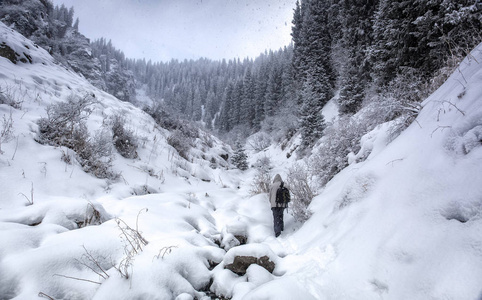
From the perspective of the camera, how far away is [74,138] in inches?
178

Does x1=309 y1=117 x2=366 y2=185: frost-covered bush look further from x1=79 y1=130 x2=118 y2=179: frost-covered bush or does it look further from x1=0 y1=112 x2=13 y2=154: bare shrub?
x1=0 y1=112 x2=13 y2=154: bare shrub

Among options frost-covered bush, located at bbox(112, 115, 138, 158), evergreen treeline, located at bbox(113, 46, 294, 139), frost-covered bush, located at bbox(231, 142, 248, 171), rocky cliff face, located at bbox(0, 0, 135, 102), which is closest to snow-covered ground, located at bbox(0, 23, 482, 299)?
frost-covered bush, located at bbox(112, 115, 138, 158)

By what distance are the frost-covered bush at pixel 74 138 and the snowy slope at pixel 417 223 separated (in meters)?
4.42

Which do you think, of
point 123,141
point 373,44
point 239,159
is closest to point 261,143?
point 239,159

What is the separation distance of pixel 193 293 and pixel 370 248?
171 cm

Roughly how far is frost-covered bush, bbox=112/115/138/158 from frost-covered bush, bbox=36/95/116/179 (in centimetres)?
92

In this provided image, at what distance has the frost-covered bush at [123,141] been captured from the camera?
5902 millimetres

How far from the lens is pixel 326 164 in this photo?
530 centimetres

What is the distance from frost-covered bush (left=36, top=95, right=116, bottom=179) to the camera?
4270mm

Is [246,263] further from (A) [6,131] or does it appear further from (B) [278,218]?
(A) [6,131]

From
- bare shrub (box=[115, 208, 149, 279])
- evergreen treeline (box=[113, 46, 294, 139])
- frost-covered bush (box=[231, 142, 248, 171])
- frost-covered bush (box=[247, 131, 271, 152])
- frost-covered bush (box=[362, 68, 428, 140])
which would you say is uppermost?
evergreen treeline (box=[113, 46, 294, 139])

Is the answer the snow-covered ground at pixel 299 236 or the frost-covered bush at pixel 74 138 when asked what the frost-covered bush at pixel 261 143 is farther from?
the snow-covered ground at pixel 299 236

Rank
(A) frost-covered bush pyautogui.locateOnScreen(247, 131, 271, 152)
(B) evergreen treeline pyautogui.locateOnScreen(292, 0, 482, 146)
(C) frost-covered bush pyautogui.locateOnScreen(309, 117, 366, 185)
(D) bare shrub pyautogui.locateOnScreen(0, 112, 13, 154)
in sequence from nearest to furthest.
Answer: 1. (D) bare shrub pyautogui.locateOnScreen(0, 112, 13, 154)
2. (C) frost-covered bush pyautogui.locateOnScreen(309, 117, 366, 185)
3. (B) evergreen treeline pyautogui.locateOnScreen(292, 0, 482, 146)
4. (A) frost-covered bush pyautogui.locateOnScreen(247, 131, 271, 152)

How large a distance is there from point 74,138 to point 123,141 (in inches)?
63.7
